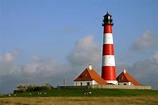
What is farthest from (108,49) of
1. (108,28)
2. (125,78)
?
(125,78)

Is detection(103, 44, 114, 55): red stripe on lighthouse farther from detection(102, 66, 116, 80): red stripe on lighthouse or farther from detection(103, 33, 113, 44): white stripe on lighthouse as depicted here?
detection(102, 66, 116, 80): red stripe on lighthouse

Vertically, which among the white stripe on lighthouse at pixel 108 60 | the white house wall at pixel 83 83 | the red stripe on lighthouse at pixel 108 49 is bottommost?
the white house wall at pixel 83 83

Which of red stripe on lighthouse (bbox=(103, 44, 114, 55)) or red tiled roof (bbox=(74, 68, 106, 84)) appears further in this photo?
red tiled roof (bbox=(74, 68, 106, 84))

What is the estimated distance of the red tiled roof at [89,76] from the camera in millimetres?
63100

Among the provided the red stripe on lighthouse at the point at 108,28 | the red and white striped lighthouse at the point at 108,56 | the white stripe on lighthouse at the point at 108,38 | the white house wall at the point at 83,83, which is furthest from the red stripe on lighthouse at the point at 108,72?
the red stripe on lighthouse at the point at 108,28

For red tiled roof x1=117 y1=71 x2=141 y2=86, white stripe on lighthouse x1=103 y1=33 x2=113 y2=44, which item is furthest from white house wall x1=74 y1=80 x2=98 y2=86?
red tiled roof x1=117 y1=71 x2=141 y2=86

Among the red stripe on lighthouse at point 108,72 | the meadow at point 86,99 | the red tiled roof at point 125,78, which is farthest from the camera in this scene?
the red tiled roof at point 125,78

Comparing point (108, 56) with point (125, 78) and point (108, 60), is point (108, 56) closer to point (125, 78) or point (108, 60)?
point (108, 60)

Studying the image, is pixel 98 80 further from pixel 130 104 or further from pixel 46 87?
pixel 130 104

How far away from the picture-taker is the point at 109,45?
203ft

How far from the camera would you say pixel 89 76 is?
6488cm

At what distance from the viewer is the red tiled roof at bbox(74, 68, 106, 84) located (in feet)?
207

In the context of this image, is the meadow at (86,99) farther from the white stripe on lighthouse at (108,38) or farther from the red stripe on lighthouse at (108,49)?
the white stripe on lighthouse at (108,38)

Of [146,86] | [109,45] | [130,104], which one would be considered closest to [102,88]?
[109,45]
